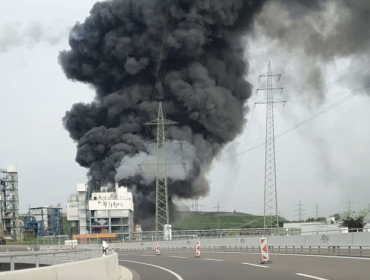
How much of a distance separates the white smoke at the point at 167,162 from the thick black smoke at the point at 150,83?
65 cm

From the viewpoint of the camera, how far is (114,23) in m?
80.1

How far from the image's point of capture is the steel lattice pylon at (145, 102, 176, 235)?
75.1 metres

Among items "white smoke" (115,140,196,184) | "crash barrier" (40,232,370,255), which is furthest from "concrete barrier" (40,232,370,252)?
"white smoke" (115,140,196,184)

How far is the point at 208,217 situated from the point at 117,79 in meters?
47.7

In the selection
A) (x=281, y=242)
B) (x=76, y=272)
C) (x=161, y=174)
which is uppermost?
(x=161, y=174)

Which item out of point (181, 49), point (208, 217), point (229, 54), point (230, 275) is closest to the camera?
point (230, 275)

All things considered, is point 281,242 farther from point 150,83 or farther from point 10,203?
point 10,203

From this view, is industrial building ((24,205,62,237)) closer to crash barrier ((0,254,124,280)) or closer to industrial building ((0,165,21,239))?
industrial building ((0,165,21,239))

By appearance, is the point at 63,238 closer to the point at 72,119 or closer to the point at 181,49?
the point at 72,119

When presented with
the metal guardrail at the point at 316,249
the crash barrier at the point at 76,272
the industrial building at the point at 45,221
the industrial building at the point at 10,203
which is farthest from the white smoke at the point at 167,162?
the crash barrier at the point at 76,272

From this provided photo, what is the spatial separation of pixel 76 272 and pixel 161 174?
68.6 meters

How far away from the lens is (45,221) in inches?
4345

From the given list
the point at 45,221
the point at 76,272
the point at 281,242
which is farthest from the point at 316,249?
the point at 45,221

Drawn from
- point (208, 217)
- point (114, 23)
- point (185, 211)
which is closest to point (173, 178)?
point (185, 211)
